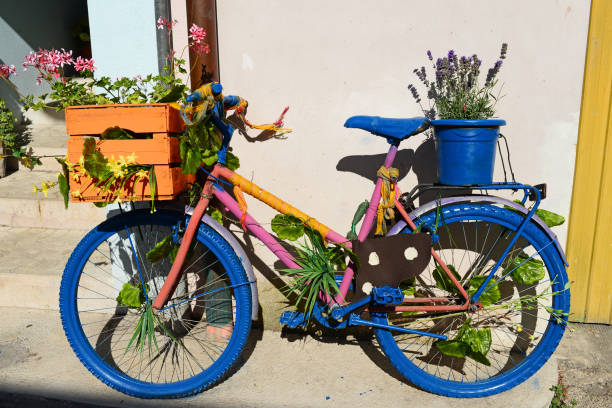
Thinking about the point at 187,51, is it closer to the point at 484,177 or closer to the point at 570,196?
the point at 484,177

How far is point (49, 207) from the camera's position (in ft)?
12.8

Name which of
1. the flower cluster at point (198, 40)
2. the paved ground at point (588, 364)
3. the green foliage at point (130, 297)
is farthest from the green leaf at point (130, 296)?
Answer: the paved ground at point (588, 364)

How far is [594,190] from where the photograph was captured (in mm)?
2795

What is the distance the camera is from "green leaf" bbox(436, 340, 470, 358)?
98.0 inches

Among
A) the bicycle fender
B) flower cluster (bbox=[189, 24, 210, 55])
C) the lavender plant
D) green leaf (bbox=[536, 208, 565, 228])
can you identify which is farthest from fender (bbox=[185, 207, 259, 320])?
green leaf (bbox=[536, 208, 565, 228])

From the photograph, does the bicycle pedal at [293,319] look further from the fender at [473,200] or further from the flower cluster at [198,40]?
the flower cluster at [198,40]

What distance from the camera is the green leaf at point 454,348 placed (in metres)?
2.49

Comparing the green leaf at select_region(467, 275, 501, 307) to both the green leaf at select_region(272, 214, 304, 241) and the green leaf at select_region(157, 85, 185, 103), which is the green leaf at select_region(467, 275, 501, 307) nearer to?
the green leaf at select_region(272, 214, 304, 241)

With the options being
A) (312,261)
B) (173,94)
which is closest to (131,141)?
(173,94)

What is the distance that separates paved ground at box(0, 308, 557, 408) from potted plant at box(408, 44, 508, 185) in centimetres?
117

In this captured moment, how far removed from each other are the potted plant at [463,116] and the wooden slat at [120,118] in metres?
1.33

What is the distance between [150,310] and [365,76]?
1792mm

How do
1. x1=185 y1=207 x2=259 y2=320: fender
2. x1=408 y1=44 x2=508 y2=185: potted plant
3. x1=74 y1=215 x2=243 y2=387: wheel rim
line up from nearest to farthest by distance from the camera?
x1=408 y1=44 x2=508 y2=185: potted plant < x1=185 y1=207 x2=259 y2=320: fender < x1=74 y1=215 x2=243 y2=387: wheel rim

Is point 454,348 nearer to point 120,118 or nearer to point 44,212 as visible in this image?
point 120,118
